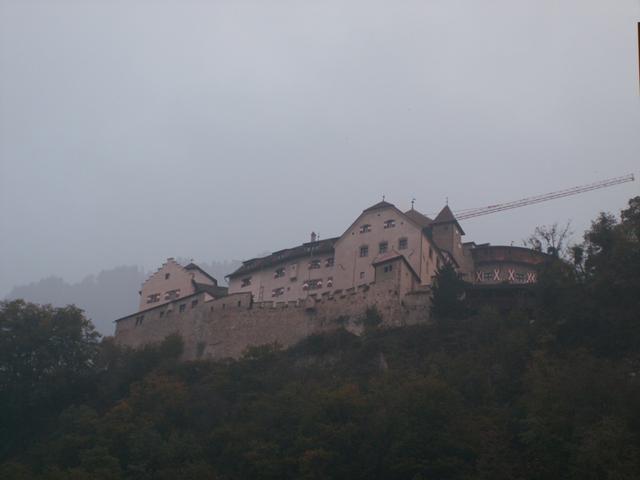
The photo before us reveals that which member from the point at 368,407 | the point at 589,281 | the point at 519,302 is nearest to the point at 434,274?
the point at 519,302

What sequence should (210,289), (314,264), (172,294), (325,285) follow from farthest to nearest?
1. (172,294)
2. (210,289)
3. (314,264)
4. (325,285)

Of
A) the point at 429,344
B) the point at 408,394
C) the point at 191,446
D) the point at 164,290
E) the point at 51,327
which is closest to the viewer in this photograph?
the point at 408,394

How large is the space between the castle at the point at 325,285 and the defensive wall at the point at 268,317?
7cm

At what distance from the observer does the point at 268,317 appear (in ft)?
206

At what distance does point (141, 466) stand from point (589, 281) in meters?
26.5

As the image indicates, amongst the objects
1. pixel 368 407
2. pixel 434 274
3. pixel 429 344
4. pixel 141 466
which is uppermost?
pixel 434 274

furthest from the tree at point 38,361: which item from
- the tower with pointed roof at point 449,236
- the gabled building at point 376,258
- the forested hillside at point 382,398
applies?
the tower with pointed roof at point 449,236

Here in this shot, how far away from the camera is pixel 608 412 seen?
40.0 metres

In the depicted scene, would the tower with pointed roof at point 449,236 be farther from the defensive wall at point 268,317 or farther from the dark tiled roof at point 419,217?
the defensive wall at point 268,317

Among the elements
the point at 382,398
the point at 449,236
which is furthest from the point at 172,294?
the point at 382,398

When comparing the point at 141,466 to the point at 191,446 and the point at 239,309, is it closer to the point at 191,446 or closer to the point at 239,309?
the point at 191,446

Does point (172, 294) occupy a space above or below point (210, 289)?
below

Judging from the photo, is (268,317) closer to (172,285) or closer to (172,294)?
(172,294)

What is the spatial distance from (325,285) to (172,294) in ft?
44.6
